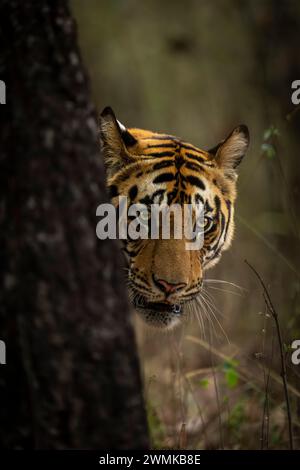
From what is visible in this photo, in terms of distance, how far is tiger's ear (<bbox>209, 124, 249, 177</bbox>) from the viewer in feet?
13.9

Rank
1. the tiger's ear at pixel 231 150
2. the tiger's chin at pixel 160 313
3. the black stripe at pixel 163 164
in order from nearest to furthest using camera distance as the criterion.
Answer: the tiger's chin at pixel 160 313 < the black stripe at pixel 163 164 < the tiger's ear at pixel 231 150

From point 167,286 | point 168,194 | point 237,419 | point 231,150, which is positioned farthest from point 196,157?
point 237,419

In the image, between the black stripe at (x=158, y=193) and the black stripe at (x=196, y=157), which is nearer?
the black stripe at (x=158, y=193)

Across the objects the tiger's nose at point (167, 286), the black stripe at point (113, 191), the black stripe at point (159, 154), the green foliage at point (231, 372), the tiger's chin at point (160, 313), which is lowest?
the green foliage at point (231, 372)

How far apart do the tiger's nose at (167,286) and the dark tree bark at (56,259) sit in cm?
117

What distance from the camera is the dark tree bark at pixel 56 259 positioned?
87.1 inches

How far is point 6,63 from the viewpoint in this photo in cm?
228

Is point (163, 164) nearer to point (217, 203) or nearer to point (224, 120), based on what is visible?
point (217, 203)

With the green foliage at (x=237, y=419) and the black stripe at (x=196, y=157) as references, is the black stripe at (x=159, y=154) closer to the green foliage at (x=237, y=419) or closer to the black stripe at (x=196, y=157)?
the black stripe at (x=196, y=157)

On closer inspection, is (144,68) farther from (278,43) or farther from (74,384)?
(74,384)

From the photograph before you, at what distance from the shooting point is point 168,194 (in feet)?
12.5

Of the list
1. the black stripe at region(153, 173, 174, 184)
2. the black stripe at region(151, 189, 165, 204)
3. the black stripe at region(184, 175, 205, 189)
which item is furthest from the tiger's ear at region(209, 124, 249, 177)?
the black stripe at region(151, 189, 165, 204)

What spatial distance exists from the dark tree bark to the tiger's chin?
55.9 inches

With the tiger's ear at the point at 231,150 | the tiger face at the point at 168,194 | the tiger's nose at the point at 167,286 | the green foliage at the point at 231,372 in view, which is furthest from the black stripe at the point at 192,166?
the green foliage at the point at 231,372
